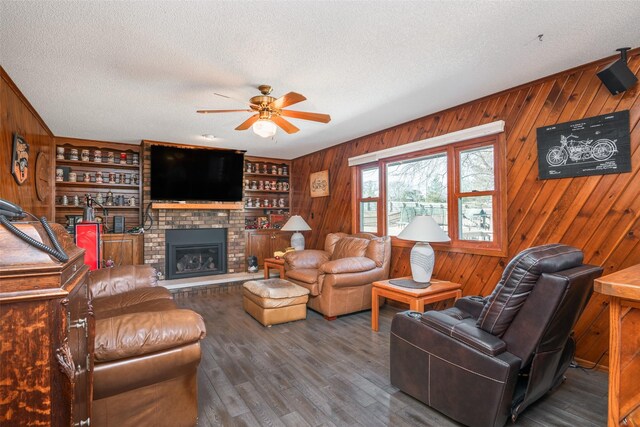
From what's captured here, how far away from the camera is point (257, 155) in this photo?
21.5ft

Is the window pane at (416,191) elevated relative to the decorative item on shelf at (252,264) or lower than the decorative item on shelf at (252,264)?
elevated

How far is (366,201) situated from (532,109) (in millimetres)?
2447

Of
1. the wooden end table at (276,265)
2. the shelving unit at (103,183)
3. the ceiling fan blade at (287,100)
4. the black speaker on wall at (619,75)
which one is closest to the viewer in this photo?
the black speaker on wall at (619,75)

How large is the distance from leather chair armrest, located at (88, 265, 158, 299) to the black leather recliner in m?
2.62

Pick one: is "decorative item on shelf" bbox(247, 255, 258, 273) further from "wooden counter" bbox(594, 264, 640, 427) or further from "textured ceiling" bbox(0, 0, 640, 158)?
"wooden counter" bbox(594, 264, 640, 427)

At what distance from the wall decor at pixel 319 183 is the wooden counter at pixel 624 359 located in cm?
450

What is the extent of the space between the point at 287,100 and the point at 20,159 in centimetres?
268

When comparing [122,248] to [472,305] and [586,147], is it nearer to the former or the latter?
[472,305]

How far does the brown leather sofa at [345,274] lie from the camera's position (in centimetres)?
372

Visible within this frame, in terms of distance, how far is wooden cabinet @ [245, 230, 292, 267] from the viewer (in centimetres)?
641

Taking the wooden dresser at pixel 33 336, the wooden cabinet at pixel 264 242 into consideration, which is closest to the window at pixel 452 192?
the wooden cabinet at pixel 264 242

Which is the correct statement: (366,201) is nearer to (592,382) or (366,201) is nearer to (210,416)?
(592,382)

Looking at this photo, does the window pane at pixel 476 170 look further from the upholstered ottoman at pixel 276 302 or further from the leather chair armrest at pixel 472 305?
the upholstered ottoman at pixel 276 302

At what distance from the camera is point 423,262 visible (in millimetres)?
3279
